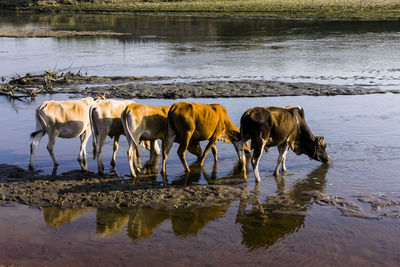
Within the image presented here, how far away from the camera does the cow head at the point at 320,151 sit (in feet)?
34.2

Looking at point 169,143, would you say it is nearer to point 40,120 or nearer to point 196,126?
point 196,126

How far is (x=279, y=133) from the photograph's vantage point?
31.9 ft

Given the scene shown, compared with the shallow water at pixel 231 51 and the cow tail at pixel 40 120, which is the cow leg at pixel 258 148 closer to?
the cow tail at pixel 40 120

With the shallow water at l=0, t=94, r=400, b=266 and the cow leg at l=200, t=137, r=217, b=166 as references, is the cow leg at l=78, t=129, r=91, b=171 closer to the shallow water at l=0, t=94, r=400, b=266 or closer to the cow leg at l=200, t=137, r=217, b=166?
the shallow water at l=0, t=94, r=400, b=266

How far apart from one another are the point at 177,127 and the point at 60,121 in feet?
7.91

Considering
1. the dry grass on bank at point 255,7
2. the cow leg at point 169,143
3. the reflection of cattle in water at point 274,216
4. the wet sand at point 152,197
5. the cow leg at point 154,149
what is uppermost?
the dry grass on bank at point 255,7

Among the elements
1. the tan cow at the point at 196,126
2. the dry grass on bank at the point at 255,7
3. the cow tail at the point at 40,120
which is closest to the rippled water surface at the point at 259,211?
the tan cow at the point at 196,126

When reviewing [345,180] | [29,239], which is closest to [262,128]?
[345,180]

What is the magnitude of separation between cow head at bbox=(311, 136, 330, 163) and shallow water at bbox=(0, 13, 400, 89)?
350 inches

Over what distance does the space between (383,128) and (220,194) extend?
631 cm

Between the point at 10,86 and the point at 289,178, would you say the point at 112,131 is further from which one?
the point at 10,86

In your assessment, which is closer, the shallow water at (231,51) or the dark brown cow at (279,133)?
the dark brown cow at (279,133)

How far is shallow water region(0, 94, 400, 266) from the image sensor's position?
23.1 ft

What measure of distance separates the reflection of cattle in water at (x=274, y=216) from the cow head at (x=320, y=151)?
2.96ft
